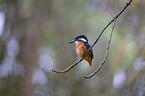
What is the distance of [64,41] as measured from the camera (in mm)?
11281

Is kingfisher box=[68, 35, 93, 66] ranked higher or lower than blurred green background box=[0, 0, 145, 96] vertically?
lower

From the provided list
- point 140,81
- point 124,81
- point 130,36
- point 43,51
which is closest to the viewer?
point 140,81

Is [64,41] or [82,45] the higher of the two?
[64,41]

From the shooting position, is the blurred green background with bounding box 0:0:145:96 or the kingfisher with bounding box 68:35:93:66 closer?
the kingfisher with bounding box 68:35:93:66

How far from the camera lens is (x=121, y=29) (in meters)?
9.67

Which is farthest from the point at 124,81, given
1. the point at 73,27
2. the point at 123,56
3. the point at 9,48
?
the point at 9,48

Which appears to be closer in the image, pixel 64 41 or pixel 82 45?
pixel 82 45

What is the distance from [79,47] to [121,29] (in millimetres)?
6685

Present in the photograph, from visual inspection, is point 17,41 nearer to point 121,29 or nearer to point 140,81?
point 121,29

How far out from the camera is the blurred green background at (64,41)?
8898 mm

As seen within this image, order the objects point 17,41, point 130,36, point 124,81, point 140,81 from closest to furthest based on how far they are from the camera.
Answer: point 140,81 → point 124,81 → point 130,36 → point 17,41

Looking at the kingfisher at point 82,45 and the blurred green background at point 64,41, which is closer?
the kingfisher at point 82,45

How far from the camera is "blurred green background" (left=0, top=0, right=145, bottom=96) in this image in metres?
8.90

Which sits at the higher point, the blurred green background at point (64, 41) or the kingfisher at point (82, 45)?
the blurred green background at point (64, 41)
